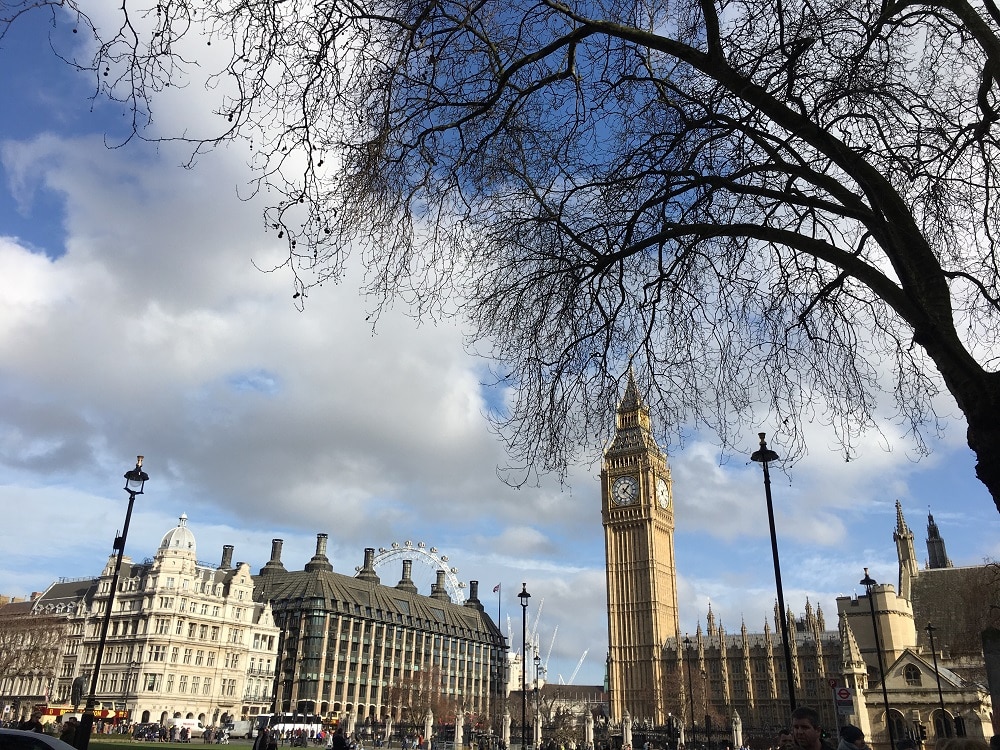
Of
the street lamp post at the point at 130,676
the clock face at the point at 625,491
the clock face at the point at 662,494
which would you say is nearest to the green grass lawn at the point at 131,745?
the street lamp post at the point at 130,676

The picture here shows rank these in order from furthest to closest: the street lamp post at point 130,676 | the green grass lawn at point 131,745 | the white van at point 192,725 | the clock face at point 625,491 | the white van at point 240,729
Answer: the clock face at point 625,491, the street lamp post at point 130,676, the white van at point 240,729, the white van at point 192,725, the green grass lawn at point 131,745

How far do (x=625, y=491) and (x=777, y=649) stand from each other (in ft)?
103

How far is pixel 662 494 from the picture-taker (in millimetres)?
119125

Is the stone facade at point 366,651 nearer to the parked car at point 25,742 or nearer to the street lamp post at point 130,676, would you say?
the street lamp post at point 130,676

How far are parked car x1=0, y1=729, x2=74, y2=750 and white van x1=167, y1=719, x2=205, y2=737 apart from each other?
58.5m

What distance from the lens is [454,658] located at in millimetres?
110375

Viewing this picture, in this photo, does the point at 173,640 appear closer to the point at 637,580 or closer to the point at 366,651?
the point at 366,651

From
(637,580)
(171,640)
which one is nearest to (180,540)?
(171,640)

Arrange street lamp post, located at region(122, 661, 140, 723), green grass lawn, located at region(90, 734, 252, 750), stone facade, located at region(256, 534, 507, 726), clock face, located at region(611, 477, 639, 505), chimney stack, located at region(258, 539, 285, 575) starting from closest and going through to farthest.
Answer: green grass lawn, located at region(90, 734, 252, 750)
street lamp post, located at region(122, 661, 140, 723)
stone facade, located at region(256, 534, 507, 726)
chimney stack, located at region(258, 539, 285, 575)
clock face, located at region(611, 477, 639, 505)

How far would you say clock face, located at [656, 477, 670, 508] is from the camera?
117m

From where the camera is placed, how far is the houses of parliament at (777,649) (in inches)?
2240

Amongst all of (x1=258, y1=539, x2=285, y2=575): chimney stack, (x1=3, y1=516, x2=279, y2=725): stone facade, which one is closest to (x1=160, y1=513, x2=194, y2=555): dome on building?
(x1=3, y1=516, x2=279, y2=725): stone facade

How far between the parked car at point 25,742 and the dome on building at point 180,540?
72.8 m

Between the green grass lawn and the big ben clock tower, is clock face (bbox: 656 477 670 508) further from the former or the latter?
the green grass lawn
